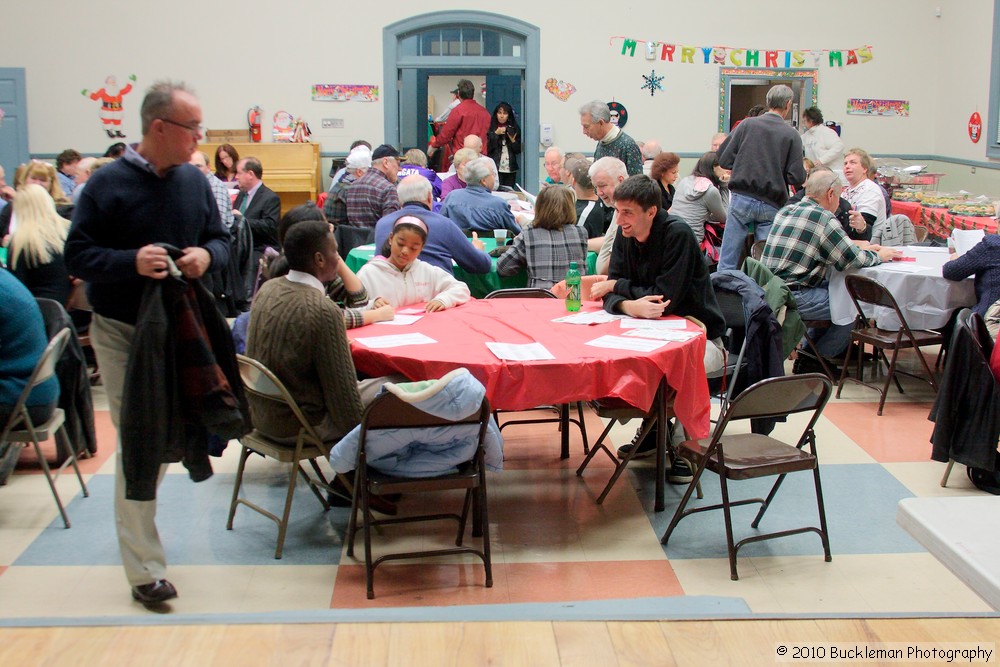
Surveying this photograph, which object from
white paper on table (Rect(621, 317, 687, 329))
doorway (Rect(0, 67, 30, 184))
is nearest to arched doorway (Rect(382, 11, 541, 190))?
doorway (Rect(0, 67, 30, 184))

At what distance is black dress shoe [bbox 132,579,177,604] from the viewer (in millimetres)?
3361

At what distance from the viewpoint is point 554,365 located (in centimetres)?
373

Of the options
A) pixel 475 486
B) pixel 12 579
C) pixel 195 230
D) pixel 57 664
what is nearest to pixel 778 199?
pixel 475 486

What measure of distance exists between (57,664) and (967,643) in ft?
5.80

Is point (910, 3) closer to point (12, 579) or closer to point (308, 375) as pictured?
point (308, 375)

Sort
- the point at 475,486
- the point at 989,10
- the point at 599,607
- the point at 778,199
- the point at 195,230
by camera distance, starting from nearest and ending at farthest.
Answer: the point at 599,607 → the point at 195,230 → the point at 475,486 → the point at 778,199 → the point at 989,10

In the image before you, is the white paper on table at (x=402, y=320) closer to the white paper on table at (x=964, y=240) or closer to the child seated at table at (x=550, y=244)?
the child seated at table at (x=550, y=244)

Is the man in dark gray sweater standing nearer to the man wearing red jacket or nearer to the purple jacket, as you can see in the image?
the purple jacket

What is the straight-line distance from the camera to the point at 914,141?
1201 centimetres

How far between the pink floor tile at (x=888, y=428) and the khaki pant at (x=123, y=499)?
3.46 metres

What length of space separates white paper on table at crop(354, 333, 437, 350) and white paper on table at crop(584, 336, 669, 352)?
2.21 ft

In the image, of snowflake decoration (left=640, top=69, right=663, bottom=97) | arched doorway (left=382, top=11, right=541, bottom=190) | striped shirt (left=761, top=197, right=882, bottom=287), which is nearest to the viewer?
striped shirt (left=761, top=197, right=882, bottom=287)

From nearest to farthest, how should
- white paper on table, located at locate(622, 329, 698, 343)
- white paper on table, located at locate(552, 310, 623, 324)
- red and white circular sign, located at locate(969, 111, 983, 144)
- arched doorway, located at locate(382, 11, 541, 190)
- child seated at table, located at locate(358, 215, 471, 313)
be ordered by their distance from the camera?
white paper on table, located at locate(622, 329, 698, 343) → white paper on table, located at locate(552, 310, 623, 324) → child seated at table, located at locate(358, 215, 471, 313) → red and white circular sign, located at locate(969, 111, 983, 144) → arched doorway, located at locate(382, 11, 541, 190)

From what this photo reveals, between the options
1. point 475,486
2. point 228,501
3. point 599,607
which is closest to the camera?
point 599,607
